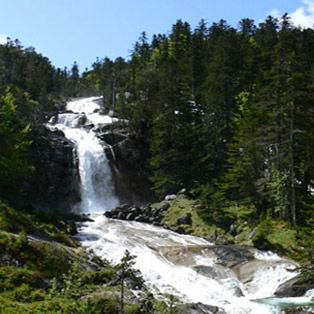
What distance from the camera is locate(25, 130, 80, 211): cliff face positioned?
40000 millimetres

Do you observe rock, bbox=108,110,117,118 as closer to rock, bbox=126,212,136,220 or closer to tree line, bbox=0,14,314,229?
tree line, bbox=0,14,314,229

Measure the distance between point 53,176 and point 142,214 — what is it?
14402 mm

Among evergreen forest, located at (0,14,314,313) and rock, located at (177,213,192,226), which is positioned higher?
evergreen forest, located at (0,14,314,313)

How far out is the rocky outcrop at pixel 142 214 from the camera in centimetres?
3234

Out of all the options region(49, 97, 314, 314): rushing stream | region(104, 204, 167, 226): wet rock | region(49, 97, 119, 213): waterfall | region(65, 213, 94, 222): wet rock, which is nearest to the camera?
region(49, 97, 314, 314): rushing stream

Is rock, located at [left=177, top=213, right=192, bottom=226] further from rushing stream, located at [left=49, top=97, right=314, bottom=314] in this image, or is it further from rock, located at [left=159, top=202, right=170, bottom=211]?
rock, located at [left=159, top=202, right=170, bottom=211]

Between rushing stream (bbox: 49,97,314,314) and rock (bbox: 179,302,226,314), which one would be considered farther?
rushing stream (bbox: 49,97,314,314)

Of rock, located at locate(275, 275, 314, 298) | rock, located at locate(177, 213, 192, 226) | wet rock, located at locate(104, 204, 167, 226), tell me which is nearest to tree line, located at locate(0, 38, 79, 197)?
wet rock, located at locate(104, 204, 167, 226)

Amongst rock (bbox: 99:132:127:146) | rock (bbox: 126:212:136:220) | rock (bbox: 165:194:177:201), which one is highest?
rock (bbox: 99:132:127:146)

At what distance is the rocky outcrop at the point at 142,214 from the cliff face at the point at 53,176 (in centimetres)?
858

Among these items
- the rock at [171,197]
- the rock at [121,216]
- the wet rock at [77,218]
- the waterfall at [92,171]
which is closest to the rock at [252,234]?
the rock at [171,197]

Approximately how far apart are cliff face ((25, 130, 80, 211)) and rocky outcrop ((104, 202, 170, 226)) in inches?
338

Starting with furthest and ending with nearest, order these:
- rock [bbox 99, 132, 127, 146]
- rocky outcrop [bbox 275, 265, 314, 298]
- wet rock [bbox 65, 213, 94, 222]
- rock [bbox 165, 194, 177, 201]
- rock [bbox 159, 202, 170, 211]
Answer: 1. rock [bbox 99, 132, 127, 146]
2. rock [bbox 165, 194, 177, 201]
3. rock [bbox 159, 202, 170, 211]
4. wet rock [bbox 65, 213, 94, 222]
5. rocky outcrop [bbox 275, 265, 314, 298]

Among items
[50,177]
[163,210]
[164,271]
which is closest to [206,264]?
[164,271]
